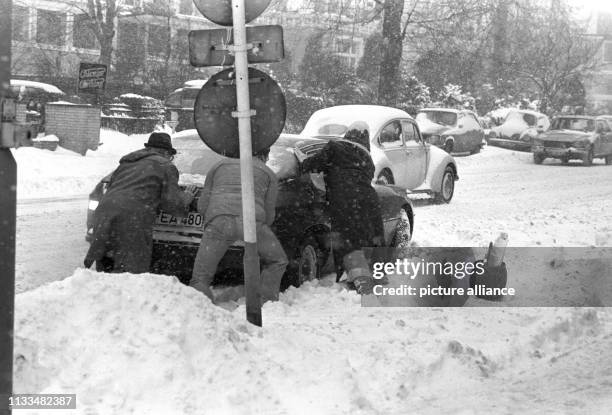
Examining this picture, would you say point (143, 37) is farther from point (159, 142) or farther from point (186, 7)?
point (159, 142)

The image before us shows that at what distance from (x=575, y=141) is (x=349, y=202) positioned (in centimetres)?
2003

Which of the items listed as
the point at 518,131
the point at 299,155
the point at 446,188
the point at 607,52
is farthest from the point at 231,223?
the point at 607,52

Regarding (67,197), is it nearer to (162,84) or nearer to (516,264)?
(516,264)

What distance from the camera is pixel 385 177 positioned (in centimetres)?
1387

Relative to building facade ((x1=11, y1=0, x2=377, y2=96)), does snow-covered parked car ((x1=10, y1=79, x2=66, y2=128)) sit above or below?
below

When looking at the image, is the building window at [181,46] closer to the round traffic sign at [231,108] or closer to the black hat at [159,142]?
the black hat at [159,142]

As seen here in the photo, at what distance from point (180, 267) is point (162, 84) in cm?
2774

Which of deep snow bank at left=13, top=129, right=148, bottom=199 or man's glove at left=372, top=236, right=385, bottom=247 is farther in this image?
deep snow bank at left=13, top=129, right=148, bottom=199

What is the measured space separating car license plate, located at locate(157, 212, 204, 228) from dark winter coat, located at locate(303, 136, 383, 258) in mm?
1170

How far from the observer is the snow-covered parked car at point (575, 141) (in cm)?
2595

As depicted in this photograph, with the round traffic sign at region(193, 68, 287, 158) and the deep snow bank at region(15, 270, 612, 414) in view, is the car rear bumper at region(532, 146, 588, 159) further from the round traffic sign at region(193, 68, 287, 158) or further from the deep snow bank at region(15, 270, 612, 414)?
the round traffic sign at region(193, 68, 287, 158)

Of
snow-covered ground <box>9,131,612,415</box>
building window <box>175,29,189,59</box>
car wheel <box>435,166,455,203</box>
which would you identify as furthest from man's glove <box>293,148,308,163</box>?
building window <box>175,29,189,59</box>

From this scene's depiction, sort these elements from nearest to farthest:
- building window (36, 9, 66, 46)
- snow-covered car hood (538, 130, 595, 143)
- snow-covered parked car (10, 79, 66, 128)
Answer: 1. snow-covered parked car (10, 79, 66, 128)
2. snow-covered car hood (538, 130, 595, 143)
3. building window (36, 9, 66, 46)

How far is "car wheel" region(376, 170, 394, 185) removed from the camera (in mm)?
13539
